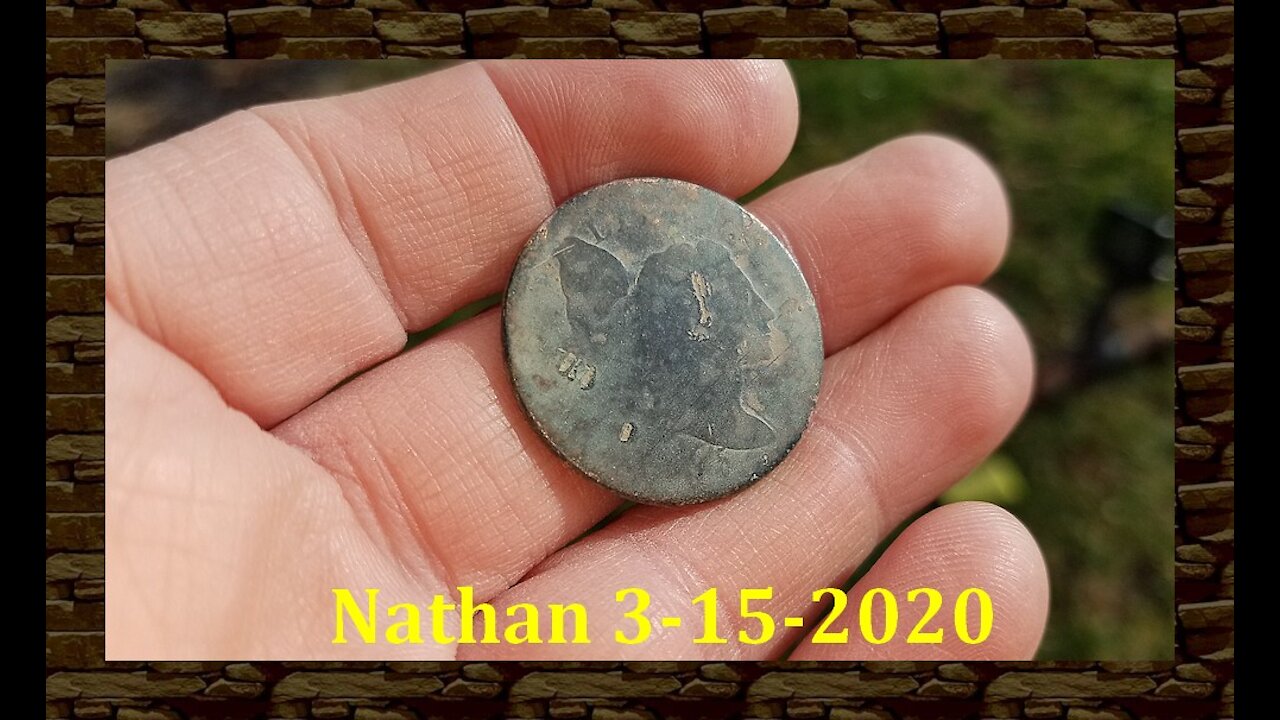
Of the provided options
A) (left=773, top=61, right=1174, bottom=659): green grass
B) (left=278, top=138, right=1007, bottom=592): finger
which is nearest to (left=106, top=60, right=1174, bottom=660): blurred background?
(left=773, top=61, right=1174, bottom=659): green grass

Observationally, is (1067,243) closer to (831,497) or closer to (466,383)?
(831,497)

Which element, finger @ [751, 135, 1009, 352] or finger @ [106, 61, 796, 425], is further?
finger @ [751, 135, 1009, 352]

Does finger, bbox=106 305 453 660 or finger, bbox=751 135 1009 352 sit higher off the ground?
finger, bbox=751 135 1009 352

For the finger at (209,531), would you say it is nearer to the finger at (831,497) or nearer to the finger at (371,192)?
the finger at (371,192)

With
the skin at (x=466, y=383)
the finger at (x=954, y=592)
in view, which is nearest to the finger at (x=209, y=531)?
the skin at (x=466, y=383)

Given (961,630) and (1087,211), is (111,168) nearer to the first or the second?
(961,630)

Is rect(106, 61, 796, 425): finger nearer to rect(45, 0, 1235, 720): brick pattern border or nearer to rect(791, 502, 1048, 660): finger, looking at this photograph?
rect(45, 0, 1235, 720): brick pattern border
